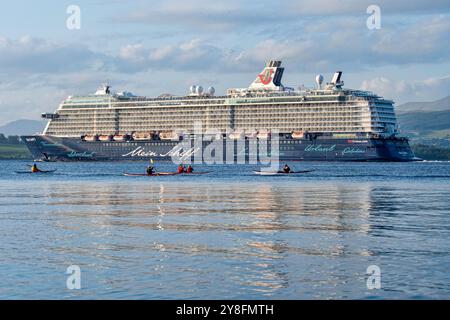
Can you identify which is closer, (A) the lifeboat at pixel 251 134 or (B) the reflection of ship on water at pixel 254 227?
(B) the reflection of ship on water at pixel 254 227

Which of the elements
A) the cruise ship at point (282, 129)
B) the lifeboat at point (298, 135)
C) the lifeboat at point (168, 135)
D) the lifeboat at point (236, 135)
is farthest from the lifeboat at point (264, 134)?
the lifeboat at point (168, 135)

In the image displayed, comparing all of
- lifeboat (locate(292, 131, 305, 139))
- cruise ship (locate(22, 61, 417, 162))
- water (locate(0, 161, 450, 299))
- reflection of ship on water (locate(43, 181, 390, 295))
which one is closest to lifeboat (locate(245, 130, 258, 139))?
cruise ship (locate(22, 61, 417, 162))

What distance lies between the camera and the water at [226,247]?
28312 millimetres

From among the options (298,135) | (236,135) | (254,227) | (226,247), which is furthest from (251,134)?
(226,247)

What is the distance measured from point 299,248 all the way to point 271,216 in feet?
46.9

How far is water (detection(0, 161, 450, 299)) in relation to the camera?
28312 millimetres

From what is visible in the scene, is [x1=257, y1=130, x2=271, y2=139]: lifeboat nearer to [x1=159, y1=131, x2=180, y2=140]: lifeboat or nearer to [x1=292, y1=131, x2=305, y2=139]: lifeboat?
[x1=292, y1=131, x2=305, y2=139]: lifeboat

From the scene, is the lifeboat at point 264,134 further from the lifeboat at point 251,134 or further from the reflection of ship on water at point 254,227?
the reflection of ship on water at point 254,227

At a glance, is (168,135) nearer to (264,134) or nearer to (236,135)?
(236,135)

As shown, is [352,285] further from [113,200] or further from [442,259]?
[113,200]

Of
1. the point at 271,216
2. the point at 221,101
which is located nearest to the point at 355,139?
the point at 221,101

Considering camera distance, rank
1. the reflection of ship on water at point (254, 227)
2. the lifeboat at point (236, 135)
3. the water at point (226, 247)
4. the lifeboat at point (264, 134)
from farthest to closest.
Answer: the lifeboat at point (236, 135) → the lifeboat at point (264, 134) → the reflection of ship on water at point (254, 227) → the water at point (226, 247)

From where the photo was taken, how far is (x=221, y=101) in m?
197

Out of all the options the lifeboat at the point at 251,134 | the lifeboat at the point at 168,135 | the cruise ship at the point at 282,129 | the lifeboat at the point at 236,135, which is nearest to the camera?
the cruise ship at the point at 282,129
